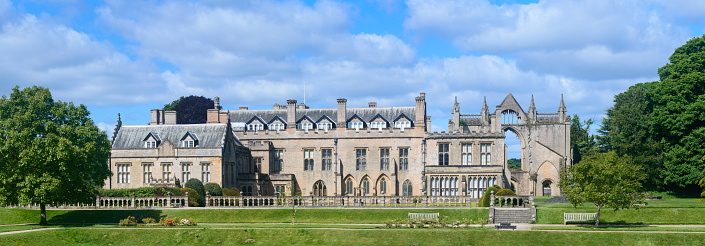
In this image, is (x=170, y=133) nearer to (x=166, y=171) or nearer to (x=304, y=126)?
(x=166, y=171)

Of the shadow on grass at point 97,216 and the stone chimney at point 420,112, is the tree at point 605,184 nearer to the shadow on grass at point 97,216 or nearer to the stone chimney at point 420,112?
the stone chimney at point 420,112

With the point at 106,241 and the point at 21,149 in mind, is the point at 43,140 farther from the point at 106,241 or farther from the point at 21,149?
the point at 106,241

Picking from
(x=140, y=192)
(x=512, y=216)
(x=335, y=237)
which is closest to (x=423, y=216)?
(x=512, y=216)

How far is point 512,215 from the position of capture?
44.9m

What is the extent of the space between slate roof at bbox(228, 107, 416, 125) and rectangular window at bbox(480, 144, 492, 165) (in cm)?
737

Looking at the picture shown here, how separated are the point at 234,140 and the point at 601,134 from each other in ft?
135

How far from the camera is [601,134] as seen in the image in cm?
7981

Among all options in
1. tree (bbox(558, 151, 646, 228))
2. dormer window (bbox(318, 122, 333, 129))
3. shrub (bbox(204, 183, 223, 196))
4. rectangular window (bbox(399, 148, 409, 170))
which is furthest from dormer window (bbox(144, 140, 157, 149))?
tree (bbox(558, 151, 646, 228))

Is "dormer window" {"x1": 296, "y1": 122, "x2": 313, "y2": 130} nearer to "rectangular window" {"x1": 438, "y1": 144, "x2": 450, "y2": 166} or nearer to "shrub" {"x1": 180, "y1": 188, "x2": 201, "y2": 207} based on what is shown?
"rectangular window" {"x1": 438, "y1": 144, "x2": 450, "y2": 166}

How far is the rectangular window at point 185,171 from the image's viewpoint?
6016 cm

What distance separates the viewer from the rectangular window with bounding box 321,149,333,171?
6550cm

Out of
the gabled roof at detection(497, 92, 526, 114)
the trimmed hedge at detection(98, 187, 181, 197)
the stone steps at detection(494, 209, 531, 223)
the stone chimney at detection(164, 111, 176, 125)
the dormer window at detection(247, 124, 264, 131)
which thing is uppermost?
the gabled roof at detection(497, 92, 526, 114)

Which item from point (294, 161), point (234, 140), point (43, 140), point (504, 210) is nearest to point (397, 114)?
point (294, 161)

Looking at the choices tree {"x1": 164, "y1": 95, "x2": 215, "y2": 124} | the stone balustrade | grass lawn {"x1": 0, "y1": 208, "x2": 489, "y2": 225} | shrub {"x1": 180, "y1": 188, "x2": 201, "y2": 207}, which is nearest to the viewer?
grass lawn {"x1": 0, "y1": 208, "x2": 489, "y2": 225}
